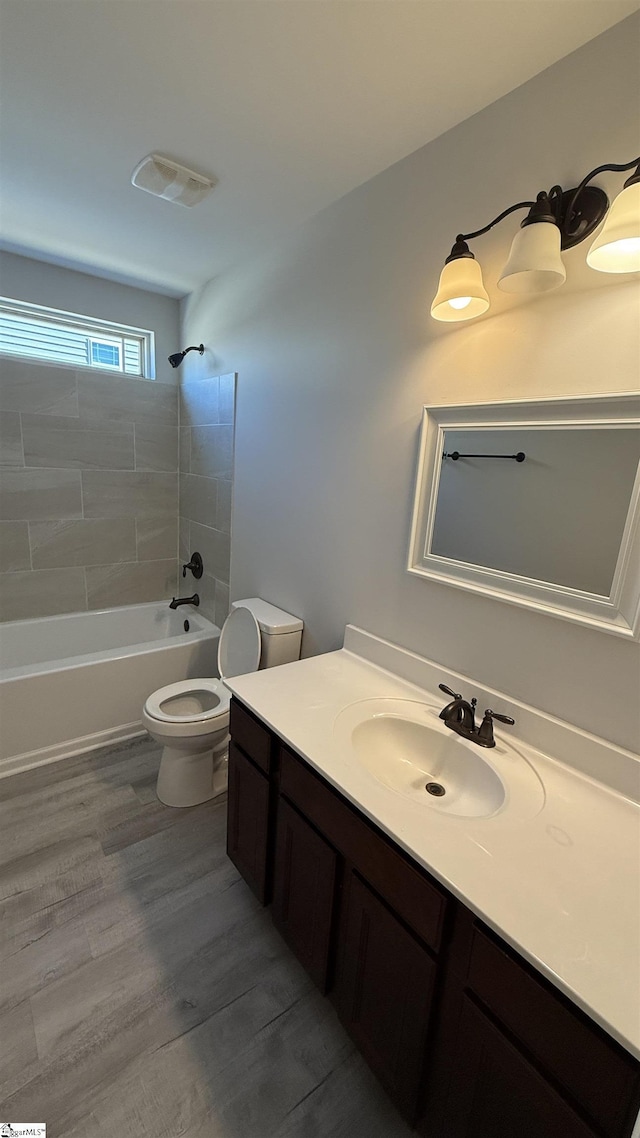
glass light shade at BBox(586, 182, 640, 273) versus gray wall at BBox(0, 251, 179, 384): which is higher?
gray wall at BBox(0, 251, 179, 384)

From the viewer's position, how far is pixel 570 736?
1096 mm

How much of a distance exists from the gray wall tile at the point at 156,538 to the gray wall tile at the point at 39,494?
0.40m

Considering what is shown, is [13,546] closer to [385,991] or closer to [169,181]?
[169,181]

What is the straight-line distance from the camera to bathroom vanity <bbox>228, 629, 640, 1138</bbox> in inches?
25.9

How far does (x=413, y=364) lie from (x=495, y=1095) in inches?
66.6

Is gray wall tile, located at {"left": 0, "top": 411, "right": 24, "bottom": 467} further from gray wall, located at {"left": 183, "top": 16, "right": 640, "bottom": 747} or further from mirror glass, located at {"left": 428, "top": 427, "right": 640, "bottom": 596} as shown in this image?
mirror glass, located at {"left": 428, "top": 427, "right": 640, "bottom": 596}

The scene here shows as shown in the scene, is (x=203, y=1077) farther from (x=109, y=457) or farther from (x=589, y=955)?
(x=109, y=457)

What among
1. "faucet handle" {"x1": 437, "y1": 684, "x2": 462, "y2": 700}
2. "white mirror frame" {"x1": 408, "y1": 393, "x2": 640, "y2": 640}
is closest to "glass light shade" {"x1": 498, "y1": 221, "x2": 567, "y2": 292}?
"white mirror frame" {"x1": 408, "y1": 393, "x2": 640, "y2": 640}

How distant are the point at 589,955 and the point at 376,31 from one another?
6.10 feet

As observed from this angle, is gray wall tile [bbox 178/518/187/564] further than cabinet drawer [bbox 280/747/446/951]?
Yes

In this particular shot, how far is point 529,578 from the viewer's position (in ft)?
3.80

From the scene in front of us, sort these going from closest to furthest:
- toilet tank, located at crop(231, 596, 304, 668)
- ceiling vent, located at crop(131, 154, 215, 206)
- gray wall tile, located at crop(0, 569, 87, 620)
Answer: ceiling vent, located at crop(131, 154, 215, 206) → toilet tank, located at crop(231, 596, 304, 668) → gray wall tile, located at crop(0, 569, 87, 620)

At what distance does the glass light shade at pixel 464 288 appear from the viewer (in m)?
1.09

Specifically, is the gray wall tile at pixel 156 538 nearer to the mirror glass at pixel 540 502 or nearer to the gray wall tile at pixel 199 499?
the gray wall tile at pixel 199 499
